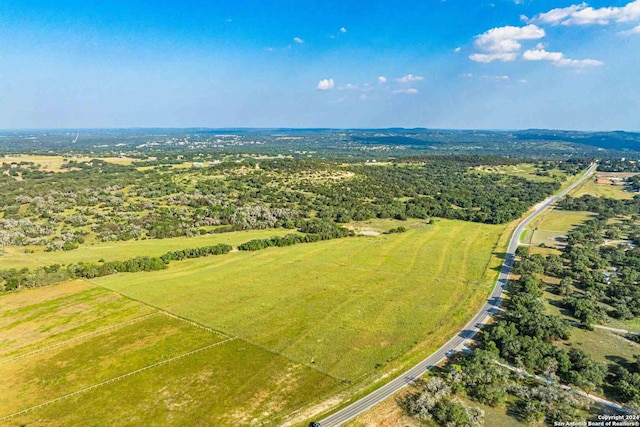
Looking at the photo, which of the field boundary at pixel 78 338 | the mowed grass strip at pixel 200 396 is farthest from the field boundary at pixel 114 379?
the field boundary at pixel 78 338

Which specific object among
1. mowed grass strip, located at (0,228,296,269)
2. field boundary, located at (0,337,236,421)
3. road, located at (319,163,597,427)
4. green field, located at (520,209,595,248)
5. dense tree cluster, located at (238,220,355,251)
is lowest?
field boundary, located at (0,337,236,421)

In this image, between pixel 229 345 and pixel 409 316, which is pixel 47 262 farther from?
pixel 409 316

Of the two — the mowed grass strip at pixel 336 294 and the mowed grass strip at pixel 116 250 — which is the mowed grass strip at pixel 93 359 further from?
the mowed grass strip at pixel 116 250

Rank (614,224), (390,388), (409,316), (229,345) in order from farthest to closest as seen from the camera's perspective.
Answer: (614,224) < (409,316) < (229,345) < (390,388)

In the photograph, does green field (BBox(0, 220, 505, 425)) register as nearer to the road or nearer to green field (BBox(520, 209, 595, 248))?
the road

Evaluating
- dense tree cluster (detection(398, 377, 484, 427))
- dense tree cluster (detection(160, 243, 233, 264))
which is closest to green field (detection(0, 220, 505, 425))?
dense tree cluster (detection(160, 243, 233, 264))

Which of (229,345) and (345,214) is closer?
(229,345)

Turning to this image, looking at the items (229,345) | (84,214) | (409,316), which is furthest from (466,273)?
(84,214)
